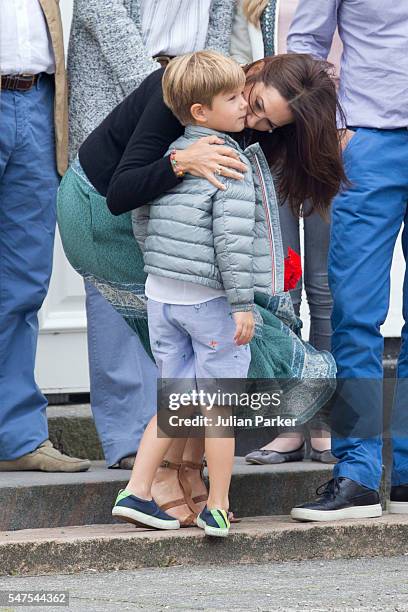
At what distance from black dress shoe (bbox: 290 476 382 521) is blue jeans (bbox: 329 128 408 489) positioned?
1.1 inches

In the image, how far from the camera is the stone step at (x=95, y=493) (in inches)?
177

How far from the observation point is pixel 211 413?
13.5 ft

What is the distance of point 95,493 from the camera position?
181 inches

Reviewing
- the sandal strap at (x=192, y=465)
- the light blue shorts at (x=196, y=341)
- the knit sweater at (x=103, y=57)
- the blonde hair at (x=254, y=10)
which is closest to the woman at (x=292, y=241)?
the blonde hair at (x=254, y=10)

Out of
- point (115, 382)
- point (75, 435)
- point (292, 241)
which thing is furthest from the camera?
point (75, 435)

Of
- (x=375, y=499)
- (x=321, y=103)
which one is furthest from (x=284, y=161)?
(x=375, y=499)

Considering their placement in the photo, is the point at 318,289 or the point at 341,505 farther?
the point at 318,289

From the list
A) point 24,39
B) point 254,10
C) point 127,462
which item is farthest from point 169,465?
point 254,10

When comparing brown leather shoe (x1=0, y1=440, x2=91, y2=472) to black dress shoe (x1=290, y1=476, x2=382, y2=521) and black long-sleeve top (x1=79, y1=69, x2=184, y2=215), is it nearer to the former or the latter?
black dress shoe (x1=290, y1=476, x2=382, y2=521)

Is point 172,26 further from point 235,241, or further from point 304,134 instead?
point 235,241

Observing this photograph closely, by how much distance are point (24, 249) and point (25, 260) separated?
0.12ft

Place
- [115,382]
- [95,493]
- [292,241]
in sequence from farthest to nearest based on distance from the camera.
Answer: [292,241], [115,382], [95,493]

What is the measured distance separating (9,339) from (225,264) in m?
1.11

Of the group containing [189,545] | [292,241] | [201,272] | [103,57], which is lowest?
[189,545]
